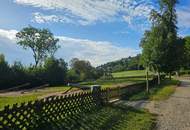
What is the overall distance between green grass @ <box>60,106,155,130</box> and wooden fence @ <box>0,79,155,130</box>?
0.47 m

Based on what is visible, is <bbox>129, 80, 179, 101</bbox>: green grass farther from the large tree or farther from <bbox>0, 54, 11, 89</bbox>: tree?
<bbox>0, 54, 11, 89</bbox>: tree

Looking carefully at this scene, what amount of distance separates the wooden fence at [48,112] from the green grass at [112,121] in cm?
47

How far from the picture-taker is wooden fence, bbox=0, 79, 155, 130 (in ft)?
29.6

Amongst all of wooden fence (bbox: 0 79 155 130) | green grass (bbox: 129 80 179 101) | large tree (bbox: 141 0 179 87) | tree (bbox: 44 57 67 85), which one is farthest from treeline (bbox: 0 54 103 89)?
wooden fence (bbox: 0 79 155 130)

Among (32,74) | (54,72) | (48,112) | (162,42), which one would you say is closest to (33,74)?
(32,74)

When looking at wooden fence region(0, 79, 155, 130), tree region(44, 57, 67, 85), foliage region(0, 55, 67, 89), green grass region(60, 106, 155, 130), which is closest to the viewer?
wooden fence region(0, 79, 155, 130)

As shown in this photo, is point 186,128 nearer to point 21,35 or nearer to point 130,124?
point 130,124

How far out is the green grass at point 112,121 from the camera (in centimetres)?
1182

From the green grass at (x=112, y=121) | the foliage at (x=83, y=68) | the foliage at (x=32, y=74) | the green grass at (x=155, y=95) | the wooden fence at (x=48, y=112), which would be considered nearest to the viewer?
the wooden fence at (x=48, y=112)

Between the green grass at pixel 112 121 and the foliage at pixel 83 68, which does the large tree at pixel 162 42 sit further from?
the foliage at pixel 83 68

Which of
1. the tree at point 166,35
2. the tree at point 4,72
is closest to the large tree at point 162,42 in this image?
the tree at point 166,35

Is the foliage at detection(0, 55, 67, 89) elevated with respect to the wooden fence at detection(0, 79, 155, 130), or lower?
elevated

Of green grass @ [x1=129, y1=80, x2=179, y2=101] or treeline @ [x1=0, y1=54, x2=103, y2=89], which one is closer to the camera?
green grass @ [x1=129, y1=80, x2=179, y2=101]

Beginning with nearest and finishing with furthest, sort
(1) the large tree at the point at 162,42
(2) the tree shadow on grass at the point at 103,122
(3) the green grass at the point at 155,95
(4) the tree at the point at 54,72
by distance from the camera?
(2) the tree shadow on grass at the point at 103,122, (3) the green grass at the point at 155,95, (1) the large tree at the point at 162,42, (4) the tree at the point at 54,72
